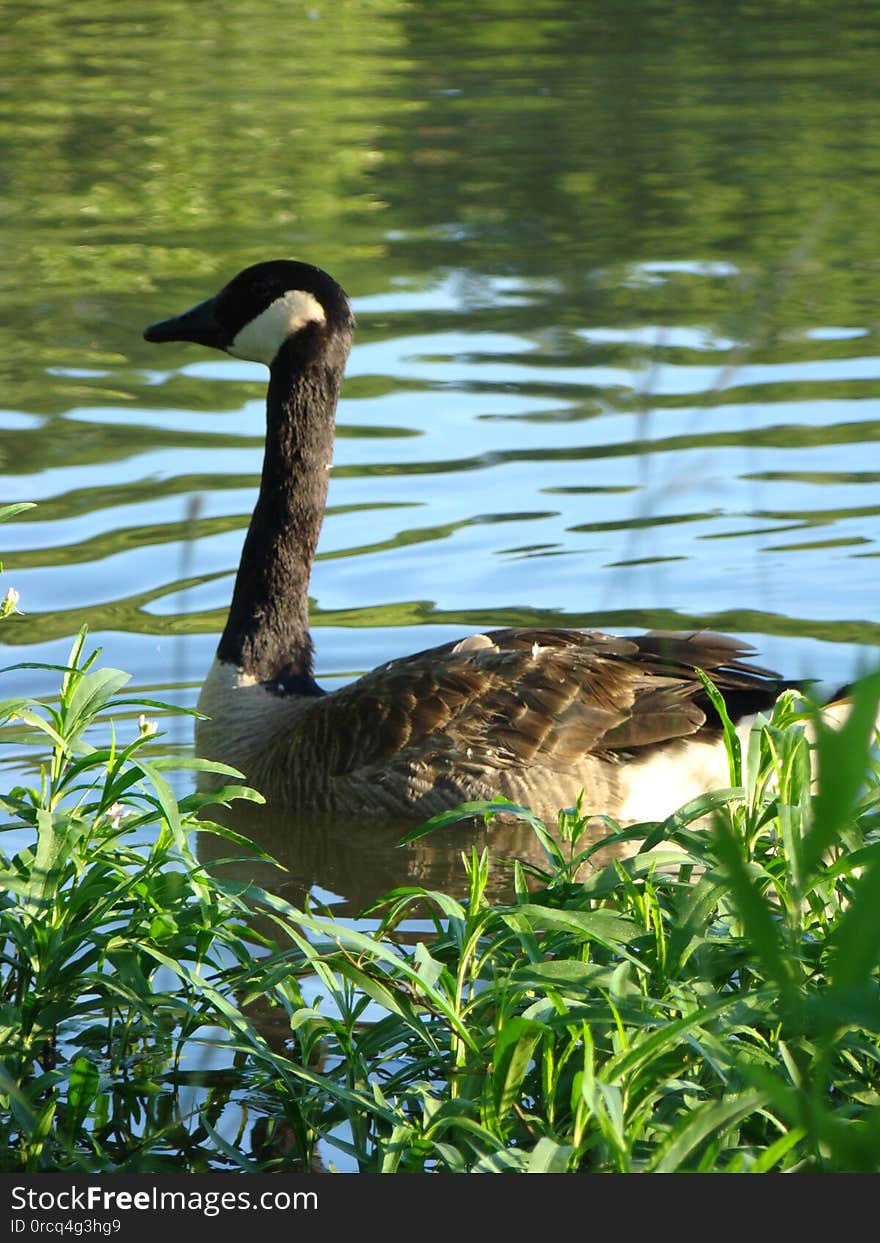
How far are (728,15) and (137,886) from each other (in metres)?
23.3

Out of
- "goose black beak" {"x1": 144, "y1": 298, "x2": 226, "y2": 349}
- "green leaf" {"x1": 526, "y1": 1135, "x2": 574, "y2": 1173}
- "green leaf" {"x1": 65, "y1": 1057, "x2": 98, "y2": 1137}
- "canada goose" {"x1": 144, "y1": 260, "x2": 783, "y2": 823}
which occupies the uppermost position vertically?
"goose black beak" {"x1": 144, "y1": 298, "x2": 226, "y2": 349}

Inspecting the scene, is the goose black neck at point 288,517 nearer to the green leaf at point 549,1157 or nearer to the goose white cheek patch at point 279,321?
the goose white cheek patch at point 279,321

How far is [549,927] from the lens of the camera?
3984 mm

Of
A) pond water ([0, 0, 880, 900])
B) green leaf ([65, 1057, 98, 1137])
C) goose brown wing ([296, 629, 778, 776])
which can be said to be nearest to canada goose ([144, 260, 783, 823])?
goose brown wing ([296, 629, 778, 776])

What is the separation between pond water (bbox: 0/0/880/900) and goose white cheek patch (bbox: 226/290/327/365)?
1.19m

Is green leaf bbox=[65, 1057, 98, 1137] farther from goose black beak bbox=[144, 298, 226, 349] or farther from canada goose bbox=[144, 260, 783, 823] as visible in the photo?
goose black beak bbox=[144, 298, 226, 349]

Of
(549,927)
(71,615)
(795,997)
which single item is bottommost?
(71,615)

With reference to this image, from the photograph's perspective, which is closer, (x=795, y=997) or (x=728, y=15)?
(x=795, y=997)

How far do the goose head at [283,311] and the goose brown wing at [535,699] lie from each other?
1.52 metres

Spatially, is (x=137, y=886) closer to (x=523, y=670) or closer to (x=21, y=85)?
(x=523, y=670)

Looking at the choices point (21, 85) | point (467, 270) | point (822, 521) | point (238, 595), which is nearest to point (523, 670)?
point (238, 595)

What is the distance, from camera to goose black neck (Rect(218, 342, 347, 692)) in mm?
7258

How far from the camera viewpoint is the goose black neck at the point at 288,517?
726cm

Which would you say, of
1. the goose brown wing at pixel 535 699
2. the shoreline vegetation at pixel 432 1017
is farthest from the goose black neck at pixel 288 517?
the shoreline vegetation at pixel 432 1017
